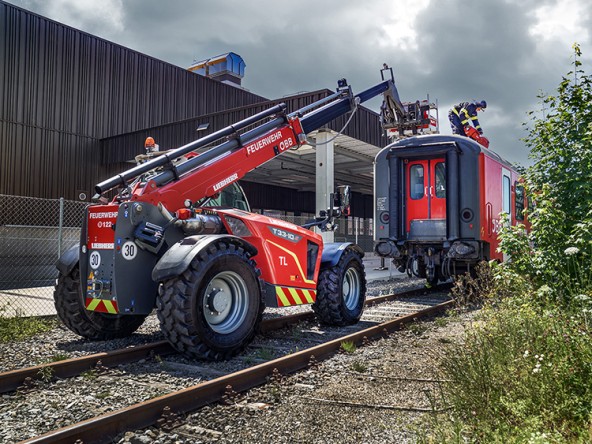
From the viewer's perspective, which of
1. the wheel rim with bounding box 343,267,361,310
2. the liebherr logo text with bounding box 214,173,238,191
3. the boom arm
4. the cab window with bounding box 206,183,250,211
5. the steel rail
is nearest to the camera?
the steel rail

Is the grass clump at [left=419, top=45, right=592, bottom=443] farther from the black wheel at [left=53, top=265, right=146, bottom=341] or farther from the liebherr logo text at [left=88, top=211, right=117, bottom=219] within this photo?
the black wheel at [left=53, top=265, right=146, bottom=341]

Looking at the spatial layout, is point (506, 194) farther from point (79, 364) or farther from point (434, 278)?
point (79, 364)

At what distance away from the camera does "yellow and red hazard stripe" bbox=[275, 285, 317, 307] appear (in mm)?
7055

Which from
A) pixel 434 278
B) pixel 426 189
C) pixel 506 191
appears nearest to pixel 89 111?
pixel 426 189

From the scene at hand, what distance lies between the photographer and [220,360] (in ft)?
19.6

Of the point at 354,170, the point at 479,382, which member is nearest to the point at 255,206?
the point at 354,170

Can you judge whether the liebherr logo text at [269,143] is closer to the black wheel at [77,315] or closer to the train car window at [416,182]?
the black wheel at [77,315]

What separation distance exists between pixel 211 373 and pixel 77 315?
245cm

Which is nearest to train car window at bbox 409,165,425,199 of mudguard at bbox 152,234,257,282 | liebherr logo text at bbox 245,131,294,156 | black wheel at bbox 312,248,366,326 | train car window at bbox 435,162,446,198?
train car window at bbox 435,162,446,198

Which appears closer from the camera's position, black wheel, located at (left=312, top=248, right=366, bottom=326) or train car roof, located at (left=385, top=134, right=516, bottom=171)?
black wheel, located at (left=312, top=248, right=366, bottom=326)

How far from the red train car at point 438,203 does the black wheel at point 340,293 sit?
11.8 feet

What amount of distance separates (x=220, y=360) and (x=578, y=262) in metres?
3.91

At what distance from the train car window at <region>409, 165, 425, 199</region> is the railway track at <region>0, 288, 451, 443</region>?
3.23m

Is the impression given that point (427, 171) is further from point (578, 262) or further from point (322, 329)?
point (578, 262)
